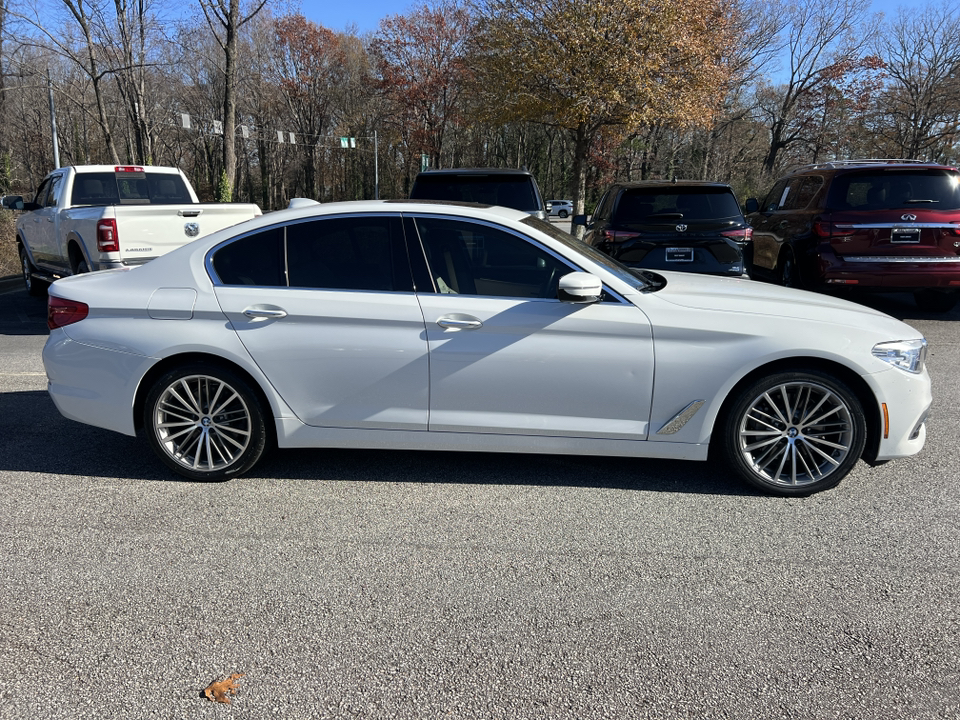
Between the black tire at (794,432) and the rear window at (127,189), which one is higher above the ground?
the rear window at (127,189)

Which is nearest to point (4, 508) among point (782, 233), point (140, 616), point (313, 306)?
point (140, 616)

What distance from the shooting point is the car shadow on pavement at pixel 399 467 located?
14.9 ft

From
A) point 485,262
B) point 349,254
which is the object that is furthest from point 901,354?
point 349,254

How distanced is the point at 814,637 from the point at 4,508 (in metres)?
4.06

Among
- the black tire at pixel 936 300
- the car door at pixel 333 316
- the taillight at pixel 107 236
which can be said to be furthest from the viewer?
the black tire at pixel 936 300

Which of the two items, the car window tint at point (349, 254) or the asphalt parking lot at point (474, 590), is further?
the car window tint at point (349, 254)

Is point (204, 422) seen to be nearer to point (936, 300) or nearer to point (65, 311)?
point (65, 311)

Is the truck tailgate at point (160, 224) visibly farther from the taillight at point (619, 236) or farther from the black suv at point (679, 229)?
the black suv at point (679, 229)

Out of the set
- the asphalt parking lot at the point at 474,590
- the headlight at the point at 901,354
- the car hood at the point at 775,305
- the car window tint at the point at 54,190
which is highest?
the car window tint at the point at 54,190

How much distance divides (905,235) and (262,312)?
7.99m

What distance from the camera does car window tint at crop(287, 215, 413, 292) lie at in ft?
14.4

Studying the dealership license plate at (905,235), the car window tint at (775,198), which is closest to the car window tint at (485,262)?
the dealership license plate at (905,235)

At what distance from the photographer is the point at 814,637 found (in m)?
2.97

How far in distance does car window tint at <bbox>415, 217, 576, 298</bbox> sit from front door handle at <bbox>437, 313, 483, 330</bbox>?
19 cm
